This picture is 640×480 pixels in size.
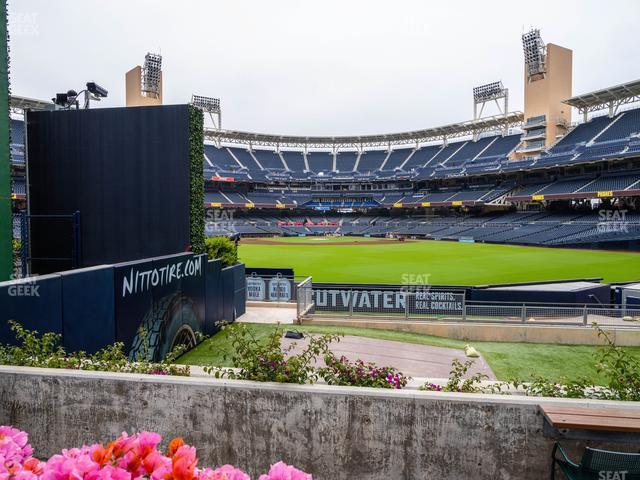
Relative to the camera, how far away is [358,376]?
443 cm

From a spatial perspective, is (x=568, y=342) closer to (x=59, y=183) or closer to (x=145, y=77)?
(x=59, y=183)

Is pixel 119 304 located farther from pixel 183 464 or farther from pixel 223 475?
pixel 223 475

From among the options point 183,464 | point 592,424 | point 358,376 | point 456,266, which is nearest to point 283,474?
point 183,464

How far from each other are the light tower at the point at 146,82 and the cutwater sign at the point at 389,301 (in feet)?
246

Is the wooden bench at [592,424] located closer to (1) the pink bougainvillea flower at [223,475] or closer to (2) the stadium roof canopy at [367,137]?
(1) the pink bougainvillea flower at [223,475]

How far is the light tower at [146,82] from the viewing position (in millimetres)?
76625

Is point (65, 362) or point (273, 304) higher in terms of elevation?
point (65, 362)

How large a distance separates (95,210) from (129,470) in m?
11.6

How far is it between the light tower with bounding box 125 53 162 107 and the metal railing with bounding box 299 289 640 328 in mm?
Result: 75503

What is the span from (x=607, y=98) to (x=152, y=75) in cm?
7840

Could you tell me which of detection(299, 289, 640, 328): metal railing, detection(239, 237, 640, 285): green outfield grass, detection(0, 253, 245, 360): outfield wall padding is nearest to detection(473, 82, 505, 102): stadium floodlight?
detection(239, 237, 640, 285): green outfield grass

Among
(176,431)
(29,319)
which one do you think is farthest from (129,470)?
(29,319)

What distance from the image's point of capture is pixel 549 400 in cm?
400

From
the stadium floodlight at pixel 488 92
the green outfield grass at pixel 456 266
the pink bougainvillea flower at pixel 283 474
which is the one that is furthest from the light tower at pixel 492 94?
the pink bougainvillea flower at pixel 283 474
